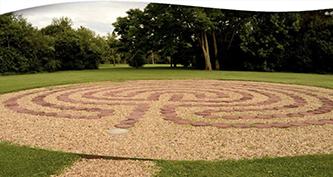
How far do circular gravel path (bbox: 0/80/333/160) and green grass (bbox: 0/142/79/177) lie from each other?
10.8 inches

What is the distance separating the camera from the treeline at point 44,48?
861 inches

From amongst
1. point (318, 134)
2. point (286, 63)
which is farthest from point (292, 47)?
point (318, 134)

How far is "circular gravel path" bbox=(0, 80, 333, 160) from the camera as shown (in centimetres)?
366

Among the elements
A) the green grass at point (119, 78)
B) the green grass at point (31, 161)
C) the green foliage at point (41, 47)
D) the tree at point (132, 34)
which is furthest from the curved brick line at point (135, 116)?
the tree at point (132, 34)

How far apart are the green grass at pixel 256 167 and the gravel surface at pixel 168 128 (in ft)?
0.76

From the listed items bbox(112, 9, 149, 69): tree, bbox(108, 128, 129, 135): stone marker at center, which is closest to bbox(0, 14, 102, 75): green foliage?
bbox(112, 9, 149, 69): tree

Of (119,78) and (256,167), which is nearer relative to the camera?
(256,167)

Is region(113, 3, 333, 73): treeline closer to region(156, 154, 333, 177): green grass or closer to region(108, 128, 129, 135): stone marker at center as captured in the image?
region(108, 128, 129, 135): stone marker at center

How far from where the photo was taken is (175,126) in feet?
16.0

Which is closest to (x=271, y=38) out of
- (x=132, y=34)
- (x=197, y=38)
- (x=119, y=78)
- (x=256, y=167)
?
(x=197, y=38)

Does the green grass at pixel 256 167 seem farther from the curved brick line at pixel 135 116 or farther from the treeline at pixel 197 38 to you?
the treeline at pixel 197 38

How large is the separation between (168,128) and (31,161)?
2274 mm

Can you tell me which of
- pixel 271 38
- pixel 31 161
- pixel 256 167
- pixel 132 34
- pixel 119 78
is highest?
pixel 132 34

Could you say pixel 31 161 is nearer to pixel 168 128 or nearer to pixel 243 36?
pixel 168 128
